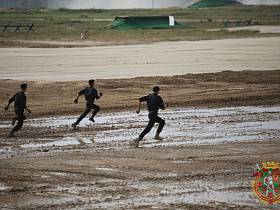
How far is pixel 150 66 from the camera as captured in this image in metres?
30.2

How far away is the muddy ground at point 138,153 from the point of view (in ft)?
27.7

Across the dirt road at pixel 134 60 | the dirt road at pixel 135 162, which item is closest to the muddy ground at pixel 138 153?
the dirt road at pixel 135 162

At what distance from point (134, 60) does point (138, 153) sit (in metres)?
22.3

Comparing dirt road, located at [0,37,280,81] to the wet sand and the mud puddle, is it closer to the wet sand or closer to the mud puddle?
the wet sand

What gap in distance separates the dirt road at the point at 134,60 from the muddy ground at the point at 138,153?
660cm

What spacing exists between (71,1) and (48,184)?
158 meters

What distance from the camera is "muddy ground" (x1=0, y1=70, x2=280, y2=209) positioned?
27.7 feet

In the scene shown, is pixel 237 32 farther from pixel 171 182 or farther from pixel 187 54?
pixel 171 182

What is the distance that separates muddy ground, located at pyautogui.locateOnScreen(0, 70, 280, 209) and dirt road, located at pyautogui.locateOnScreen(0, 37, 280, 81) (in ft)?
21.6

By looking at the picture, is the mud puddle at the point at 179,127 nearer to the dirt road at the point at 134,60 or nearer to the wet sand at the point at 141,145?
the wet sand at the point at 141,145

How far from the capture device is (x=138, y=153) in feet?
38.0

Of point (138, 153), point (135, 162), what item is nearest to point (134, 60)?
point (138, 153)

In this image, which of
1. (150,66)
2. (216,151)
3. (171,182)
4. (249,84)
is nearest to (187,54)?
(150,66)

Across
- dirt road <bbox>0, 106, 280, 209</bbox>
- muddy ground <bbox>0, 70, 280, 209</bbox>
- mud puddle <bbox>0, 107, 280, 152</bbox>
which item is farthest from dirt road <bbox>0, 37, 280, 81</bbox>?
dirt road <bbox>0, 106, 280, 209</bbox>
